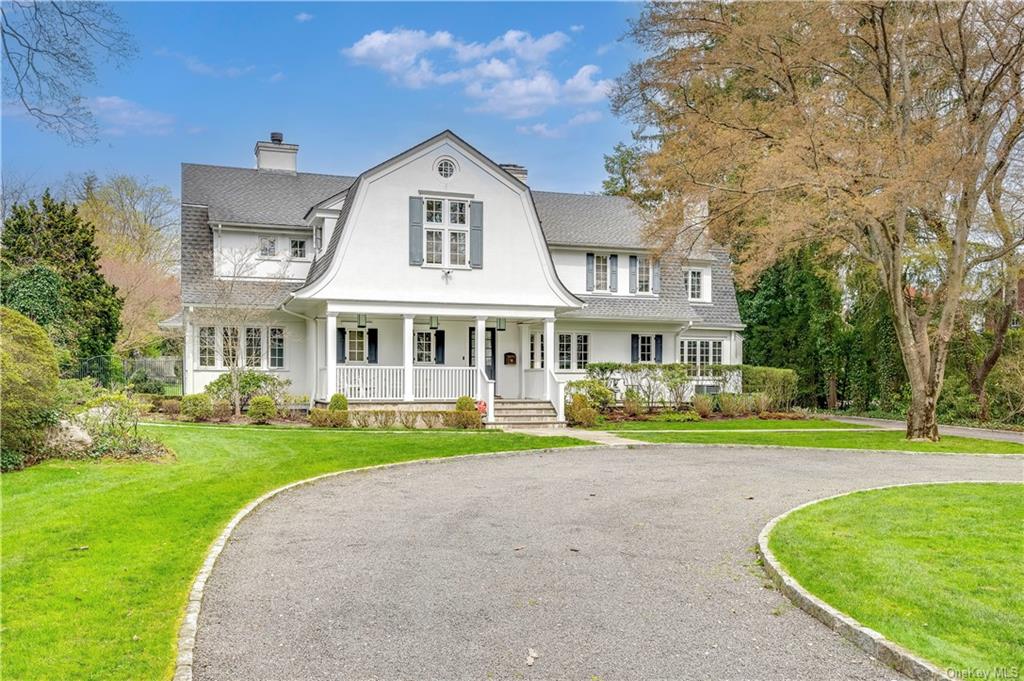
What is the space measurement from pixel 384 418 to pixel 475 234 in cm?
595

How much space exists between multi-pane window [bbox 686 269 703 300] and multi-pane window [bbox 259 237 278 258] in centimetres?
1527

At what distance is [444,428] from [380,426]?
5.48 feet

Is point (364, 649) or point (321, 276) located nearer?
point (364, 649)

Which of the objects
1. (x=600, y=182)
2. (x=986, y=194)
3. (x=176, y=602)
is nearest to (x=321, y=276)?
(x=176, y=602)

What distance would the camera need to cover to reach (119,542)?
7.06m

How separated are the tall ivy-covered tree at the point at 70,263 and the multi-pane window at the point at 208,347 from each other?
3.89 m

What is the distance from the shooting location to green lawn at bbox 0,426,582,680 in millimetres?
4594

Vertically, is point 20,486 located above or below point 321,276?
below

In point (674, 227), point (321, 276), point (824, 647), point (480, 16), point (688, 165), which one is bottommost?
point (824, 647)

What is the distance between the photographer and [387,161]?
20031 millimetres

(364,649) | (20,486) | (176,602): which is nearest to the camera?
(364,649)

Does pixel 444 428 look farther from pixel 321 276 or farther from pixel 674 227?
pixel 674 227

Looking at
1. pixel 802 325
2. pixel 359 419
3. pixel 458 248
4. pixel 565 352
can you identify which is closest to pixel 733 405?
pixel 565 352

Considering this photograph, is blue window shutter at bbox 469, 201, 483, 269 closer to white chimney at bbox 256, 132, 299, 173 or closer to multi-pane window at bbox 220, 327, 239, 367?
multi-pane window at bbox 220, 327, 239, 367
